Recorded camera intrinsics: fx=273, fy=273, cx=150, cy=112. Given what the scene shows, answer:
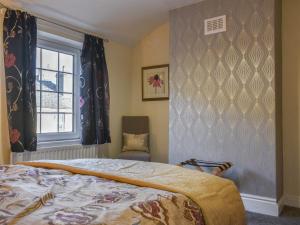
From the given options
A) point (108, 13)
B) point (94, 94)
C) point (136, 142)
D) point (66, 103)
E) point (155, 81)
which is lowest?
point (136, 142)

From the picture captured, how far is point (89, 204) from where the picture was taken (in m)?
1.04

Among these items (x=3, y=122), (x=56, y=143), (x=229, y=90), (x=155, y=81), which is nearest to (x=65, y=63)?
(x=56, y=143)

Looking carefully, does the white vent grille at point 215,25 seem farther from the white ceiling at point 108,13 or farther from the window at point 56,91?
the window at point 56,91

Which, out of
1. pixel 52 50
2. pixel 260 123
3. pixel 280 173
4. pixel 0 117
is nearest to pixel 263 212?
pixel 280 173

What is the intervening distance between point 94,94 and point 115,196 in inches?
110

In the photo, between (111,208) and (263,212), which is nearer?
(111,208)

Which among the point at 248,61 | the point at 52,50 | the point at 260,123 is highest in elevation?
the point at 52,50

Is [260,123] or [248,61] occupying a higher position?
[248,61]

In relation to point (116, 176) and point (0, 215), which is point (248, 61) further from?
point (0, 215)

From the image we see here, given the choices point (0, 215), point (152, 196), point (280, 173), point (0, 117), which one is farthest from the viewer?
point (280, 173)

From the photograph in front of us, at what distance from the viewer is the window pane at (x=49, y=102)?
3.45 meters

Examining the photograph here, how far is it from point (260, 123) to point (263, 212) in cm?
93

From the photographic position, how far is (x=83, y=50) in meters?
3.74

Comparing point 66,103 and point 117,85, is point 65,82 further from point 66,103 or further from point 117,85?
point 117,85
